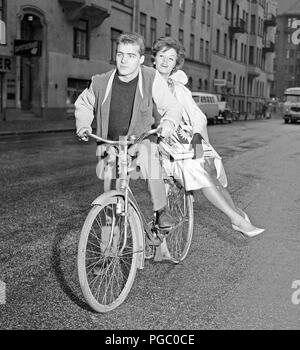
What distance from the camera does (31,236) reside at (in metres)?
5.40

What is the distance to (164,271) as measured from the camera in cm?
450

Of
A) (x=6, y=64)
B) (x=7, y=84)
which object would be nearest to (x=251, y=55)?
(x=7, y=84)

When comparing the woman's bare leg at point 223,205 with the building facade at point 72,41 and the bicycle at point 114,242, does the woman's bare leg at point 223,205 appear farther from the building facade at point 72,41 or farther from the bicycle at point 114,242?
the building facade at point 72,41

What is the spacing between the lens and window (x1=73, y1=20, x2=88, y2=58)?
30.2m

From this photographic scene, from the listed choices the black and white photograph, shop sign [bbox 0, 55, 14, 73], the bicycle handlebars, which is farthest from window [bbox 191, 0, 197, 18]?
the bicycle handlebars

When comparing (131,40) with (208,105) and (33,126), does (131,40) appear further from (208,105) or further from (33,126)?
(208,105)

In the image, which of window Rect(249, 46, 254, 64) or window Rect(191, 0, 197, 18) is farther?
window Rect(249, 46, 254, 64)

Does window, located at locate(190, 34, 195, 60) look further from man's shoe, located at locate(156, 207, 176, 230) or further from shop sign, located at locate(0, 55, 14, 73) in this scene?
man's shoe, located at locate(156, 207, 176, 230)

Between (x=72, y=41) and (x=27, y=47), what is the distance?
17.8 ft

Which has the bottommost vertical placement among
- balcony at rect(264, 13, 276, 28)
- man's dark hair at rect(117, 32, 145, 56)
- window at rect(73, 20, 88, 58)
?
man's dark hair at rect(117, 32, 145, 56)

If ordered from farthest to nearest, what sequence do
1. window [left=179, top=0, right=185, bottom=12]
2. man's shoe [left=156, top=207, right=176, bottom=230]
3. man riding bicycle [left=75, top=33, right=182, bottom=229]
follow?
window [left=179, top=0, right=185, bottom=12], man's shoe [left=156, top=207, right=176, bottom=230], man riding bicycle [left=75, top=33, right=182, bottom=229]

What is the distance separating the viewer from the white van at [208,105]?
37900 mm

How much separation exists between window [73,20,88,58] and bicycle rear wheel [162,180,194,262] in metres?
26.4
